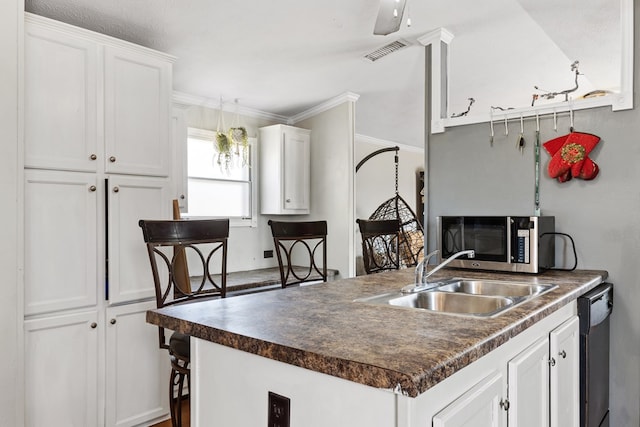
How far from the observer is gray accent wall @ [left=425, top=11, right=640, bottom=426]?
7.20 feet

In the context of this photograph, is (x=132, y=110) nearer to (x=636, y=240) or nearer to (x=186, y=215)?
(x=186, y=215)

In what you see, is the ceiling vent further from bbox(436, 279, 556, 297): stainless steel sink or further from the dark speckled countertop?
the dark speckled countertop

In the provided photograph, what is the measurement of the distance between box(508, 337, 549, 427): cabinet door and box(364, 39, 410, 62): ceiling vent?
233 cm

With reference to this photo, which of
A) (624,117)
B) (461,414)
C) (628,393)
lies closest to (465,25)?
(624,117)

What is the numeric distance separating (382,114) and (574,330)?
11.2 ft

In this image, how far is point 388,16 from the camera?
2111 millimetres

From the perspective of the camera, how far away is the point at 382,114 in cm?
478

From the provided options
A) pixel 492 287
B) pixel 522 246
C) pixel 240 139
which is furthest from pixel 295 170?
pixel 492 287

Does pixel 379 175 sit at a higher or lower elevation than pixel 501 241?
higher

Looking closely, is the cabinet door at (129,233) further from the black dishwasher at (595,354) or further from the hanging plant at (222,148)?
the black dishwasher at (595,354)

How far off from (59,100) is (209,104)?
1657mm

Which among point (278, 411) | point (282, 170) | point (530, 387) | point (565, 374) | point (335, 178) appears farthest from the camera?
point (335, 178)

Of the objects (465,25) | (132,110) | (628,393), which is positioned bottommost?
(628,393)

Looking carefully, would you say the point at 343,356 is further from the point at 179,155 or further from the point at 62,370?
the point at 179,155
